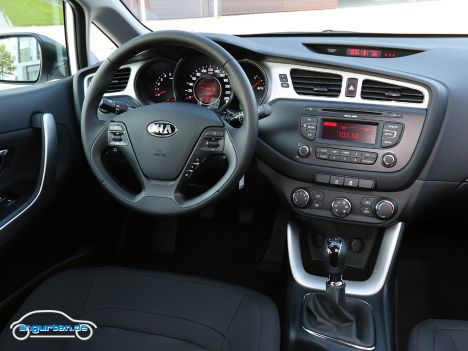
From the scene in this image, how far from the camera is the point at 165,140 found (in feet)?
4.29

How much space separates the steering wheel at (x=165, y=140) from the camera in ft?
4.07

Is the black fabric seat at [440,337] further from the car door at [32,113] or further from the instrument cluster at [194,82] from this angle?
the car door at [32,113]

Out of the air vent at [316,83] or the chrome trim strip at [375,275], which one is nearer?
the air vent at [316,83]

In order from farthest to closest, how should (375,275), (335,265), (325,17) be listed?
1. (325,17)
2. (375,275)
3. (335,265)

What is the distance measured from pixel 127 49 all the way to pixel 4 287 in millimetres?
902

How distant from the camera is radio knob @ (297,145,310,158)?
152 centimetres

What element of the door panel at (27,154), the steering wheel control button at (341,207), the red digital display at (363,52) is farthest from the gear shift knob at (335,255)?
the door panel at (27,154)

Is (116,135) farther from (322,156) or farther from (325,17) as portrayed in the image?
(325,17)

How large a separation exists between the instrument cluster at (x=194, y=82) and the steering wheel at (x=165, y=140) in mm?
245

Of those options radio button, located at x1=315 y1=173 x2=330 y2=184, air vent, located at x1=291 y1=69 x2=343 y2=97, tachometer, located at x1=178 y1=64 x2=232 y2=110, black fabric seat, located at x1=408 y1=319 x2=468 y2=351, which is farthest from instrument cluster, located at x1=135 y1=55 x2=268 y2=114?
black fabric seat, located at x1=408 y1=319 x2=468 y2=351

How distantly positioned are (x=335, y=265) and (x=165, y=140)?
2.03 feet

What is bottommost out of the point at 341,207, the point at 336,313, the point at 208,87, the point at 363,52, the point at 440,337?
the point at 336,313

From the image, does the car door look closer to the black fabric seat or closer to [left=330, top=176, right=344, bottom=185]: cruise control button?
[left=330, top=176, right=344, bottom=185]: cruise control button

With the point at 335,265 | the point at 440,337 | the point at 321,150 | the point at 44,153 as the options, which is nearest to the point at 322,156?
the point at 321,150
